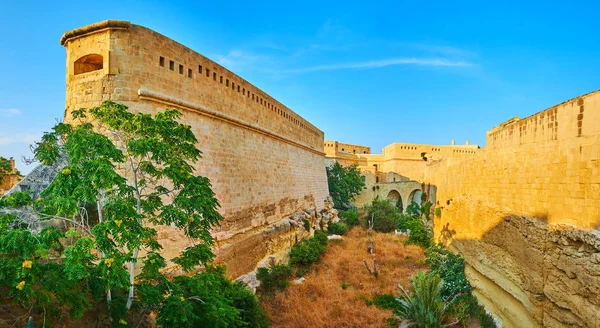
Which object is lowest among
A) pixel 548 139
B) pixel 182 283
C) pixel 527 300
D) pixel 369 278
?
pixel 369 278

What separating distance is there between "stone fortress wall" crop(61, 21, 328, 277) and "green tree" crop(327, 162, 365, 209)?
9.41m

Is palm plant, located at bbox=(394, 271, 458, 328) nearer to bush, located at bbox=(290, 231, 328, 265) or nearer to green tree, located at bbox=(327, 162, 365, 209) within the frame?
bush, located at bbox=(290, 231, 328, 265)

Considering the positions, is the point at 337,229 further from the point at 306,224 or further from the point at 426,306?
the point at 426,306

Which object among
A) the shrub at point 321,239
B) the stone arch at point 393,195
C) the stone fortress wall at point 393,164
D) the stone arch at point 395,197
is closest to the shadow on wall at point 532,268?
the shrub at point 321,239

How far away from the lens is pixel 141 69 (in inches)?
271

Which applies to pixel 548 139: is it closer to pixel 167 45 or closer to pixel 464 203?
pixel 464 203

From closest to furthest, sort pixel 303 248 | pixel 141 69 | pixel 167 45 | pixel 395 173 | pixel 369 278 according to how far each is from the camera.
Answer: pixel 141 69 → pixel 167 45 → pixel 369 278 → pixel 303 248 → pixel 395 173

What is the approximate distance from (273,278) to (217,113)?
18.5 feet

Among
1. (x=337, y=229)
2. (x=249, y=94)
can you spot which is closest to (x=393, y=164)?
(x=337, y=229)

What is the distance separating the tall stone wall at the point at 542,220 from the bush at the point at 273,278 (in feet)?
18.2

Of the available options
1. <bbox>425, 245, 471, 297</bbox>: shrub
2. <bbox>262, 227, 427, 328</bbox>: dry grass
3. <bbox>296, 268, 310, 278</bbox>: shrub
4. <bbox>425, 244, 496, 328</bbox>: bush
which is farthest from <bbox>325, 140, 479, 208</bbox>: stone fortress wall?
<bbox>425, 245, 471, 297</bbox>: shrub

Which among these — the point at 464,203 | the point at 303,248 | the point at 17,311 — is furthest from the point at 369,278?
the point at 17,311

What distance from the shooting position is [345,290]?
8.96 meters

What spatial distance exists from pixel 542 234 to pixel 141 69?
28.1ft
